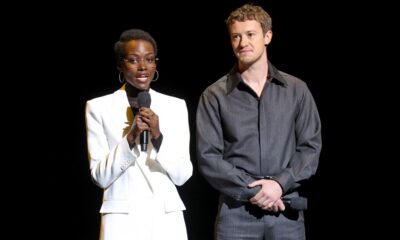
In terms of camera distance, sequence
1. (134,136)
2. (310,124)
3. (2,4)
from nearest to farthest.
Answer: (134,136) < (310,124) < (2,4)

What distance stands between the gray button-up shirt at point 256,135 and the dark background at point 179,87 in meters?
1.13

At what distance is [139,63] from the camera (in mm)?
3223

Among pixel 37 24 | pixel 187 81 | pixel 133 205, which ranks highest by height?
pixel 37 24

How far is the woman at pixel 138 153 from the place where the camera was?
10.2 ft

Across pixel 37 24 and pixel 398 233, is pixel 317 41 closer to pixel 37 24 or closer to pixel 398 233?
pixel 398 233

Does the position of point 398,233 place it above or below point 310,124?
below

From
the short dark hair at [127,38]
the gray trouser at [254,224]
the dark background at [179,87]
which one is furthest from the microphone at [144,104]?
the dark background at [179,87]

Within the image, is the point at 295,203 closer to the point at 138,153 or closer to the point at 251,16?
the point at 138,153

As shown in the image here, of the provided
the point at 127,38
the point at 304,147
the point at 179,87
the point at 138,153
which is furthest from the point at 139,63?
the point at 179,87

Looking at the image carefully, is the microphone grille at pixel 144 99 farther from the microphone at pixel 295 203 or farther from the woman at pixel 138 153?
the microphone at pixel 295 203

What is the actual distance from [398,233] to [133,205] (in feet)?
6.88

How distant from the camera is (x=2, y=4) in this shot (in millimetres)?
4426

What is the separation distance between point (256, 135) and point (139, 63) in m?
0.61

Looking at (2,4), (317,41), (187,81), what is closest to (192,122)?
(187,81)
